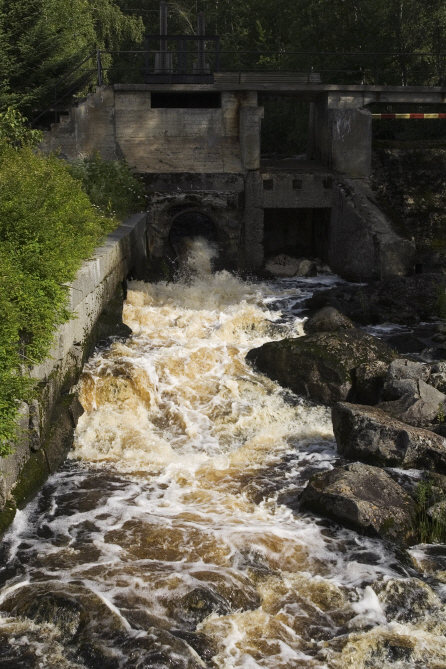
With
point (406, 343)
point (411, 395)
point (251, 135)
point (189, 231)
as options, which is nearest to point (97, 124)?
point (189, 231)

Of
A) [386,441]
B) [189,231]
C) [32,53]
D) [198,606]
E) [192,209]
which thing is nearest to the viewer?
[198,606]

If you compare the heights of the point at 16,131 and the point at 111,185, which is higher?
the point at 16,131

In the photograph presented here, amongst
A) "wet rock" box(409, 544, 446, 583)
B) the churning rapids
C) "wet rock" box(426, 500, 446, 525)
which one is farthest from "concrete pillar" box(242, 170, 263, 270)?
"wet rock" box(409, 544, 446, 583)

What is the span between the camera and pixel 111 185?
19656 mm

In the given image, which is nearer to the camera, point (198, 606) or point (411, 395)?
point (198, 606)

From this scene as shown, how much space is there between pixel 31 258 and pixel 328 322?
20.5 ft

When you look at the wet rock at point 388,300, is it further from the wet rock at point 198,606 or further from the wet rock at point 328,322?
the wet rock at point 198,606

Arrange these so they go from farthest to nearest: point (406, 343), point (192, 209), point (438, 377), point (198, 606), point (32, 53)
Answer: point (32, 53) < point (192, 209) < point (406, 343) < point (438, 377) < point (198, 606)

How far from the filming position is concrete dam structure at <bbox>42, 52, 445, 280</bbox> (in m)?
21.8

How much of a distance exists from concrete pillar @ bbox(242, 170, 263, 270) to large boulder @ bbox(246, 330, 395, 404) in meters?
8.81

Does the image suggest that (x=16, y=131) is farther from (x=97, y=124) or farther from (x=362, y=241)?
(x=362, y=241)

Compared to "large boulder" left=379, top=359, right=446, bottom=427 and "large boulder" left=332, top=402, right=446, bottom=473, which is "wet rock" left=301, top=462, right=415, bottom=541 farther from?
"large boulder" left=379, top=359, right=446, bottom=427

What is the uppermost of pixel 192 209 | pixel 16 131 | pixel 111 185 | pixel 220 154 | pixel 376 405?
pixel 16 131

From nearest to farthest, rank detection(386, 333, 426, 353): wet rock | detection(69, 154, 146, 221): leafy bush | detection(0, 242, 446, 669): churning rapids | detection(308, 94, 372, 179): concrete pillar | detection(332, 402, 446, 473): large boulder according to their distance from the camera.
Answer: detection(0, 242, 446, 669): churning rapids
detection(332, 402, 446, 473): large boulder
detection(386, 333, 426, 353): wet rock
detection(69, 154, 146, 221): leafy bush
detection(308, 94, 372, 179): concrete pillar
